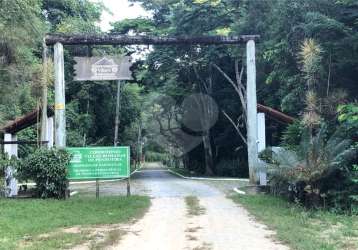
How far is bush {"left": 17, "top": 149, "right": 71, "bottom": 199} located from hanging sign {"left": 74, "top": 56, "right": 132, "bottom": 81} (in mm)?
2998

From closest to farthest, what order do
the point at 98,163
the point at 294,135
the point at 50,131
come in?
1. the point at 294,135
2. the point at 98,163
3. the point at 50,131

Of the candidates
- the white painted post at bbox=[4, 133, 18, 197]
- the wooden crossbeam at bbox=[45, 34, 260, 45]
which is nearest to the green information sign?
the white painted post at bbox=[4, 133, 18, 197]

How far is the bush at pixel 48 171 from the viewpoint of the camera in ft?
53.6

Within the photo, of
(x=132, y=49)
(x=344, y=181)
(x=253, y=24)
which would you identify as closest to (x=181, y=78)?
(x=132, y=49)

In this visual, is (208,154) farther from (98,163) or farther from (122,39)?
(98,163)

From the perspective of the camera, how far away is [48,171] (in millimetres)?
16312

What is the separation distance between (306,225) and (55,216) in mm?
5998

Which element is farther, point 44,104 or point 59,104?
point 44,104

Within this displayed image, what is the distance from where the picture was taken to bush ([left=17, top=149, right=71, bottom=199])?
1634 cm

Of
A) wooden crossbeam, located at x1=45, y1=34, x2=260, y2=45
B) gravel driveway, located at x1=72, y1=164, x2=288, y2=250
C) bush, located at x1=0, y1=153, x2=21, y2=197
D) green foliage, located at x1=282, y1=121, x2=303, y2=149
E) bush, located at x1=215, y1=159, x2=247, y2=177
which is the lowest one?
gravel driveway, located at x1=72, y1=164, x2=288, y2=250

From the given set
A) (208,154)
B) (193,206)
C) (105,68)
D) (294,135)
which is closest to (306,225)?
(193,206)

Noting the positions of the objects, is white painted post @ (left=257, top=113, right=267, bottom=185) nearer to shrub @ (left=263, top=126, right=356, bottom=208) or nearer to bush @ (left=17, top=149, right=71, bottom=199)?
shrub @ (left=263, top=126, right=356, bottom=208)

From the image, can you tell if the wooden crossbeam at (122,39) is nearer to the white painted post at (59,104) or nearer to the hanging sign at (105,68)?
the white painted post at (59,104)

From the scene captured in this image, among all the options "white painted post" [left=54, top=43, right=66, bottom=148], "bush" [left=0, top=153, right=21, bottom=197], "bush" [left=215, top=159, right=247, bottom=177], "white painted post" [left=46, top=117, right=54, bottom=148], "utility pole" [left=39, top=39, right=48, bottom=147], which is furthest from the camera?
"bush" [left=215, top=159, right=247, bottom=177]
